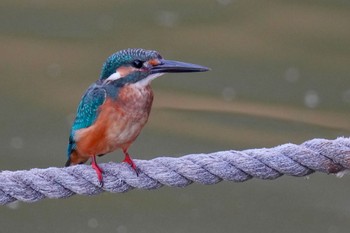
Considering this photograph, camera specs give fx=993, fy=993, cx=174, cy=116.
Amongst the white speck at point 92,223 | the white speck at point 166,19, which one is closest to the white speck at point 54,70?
the white speck at point 166,19

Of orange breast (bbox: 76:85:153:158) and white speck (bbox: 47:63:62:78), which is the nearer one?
orange breast (bbox: 76:85:153:158)

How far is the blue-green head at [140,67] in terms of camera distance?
244 cm

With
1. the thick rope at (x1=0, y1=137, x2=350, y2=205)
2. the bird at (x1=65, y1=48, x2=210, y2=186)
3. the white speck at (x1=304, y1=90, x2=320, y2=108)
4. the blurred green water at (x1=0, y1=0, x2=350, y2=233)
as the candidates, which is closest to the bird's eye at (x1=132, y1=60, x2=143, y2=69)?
the bird at (x1=65, y1=48, x2=210, y2=186)

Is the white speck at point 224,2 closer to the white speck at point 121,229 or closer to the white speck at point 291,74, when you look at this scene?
the white speck at point 291,74

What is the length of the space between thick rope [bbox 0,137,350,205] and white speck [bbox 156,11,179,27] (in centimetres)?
162

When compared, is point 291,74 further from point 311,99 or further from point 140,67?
point 140,67

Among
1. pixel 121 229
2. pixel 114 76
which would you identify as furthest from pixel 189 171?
pixel 121 229

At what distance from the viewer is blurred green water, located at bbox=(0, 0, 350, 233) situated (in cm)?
393

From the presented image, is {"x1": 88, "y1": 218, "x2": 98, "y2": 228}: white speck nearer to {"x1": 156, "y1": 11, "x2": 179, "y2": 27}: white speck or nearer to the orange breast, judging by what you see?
{"x1": 156, "y1": 11, "x2": 179, "y2": 27}: white speck

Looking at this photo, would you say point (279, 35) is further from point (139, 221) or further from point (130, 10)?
point (139, 221)

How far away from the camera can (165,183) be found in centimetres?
234

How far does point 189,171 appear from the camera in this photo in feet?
7.64

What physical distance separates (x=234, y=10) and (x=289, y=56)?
0.29m

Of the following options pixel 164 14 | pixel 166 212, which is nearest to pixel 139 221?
pixel 166 212
